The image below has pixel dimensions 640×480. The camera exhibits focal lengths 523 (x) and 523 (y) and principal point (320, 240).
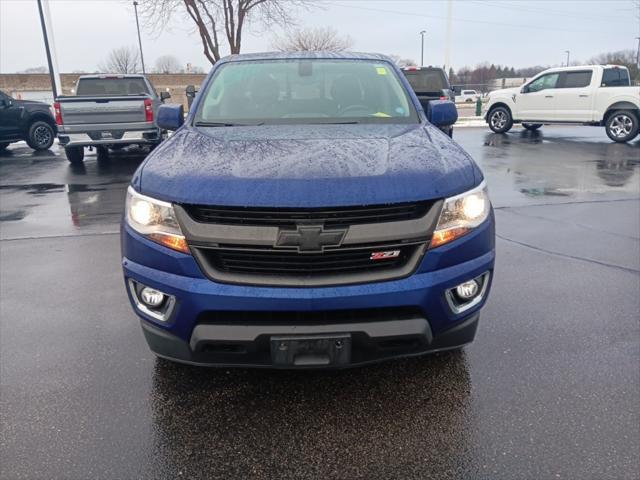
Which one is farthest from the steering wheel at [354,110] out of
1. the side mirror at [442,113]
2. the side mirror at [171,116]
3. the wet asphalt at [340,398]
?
the wet asphalt at [340,398]

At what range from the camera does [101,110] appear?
10.5 metres

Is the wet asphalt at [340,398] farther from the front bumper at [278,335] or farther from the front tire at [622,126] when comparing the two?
the front tire at [622,126]

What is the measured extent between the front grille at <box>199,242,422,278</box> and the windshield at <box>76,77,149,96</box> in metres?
11.8

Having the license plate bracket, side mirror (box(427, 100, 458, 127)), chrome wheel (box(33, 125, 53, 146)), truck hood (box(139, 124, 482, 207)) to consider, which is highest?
side mirror (box(427, 100, 458, 127))

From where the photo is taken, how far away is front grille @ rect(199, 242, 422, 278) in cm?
239

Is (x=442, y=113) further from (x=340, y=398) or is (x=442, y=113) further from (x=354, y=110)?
(x=340, y=398)

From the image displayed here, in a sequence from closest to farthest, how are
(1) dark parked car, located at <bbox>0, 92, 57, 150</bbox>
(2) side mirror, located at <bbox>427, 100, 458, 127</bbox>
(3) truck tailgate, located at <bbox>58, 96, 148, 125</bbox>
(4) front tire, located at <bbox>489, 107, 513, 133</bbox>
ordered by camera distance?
(2) side mirror, located at <bbox>427, 100, 458, 127</bbox>
(3) truck tailgate, located at <bbox>58, 96, 148, 125</bbox>
(1) dark parked car, located at <bbox>0, 92, 57, 150</bbox>
(4) front tire, located at <bbox>489, 107, 513, 133</bbox>

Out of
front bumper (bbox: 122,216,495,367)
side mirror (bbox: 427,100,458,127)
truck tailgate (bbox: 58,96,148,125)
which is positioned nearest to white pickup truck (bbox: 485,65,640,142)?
truck tailgate (bbox: 58,96,148,125)

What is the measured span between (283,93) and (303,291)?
209 cm

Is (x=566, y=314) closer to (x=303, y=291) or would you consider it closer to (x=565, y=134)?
(x=303, y=291)

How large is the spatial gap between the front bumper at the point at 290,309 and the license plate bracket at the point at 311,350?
0.03 meters

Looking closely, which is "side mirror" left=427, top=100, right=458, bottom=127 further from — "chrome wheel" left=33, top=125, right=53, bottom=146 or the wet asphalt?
"chrome wheel" left=33, top=125, right=53, bottom=146

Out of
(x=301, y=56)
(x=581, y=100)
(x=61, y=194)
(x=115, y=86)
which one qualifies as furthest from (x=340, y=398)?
(x=581, y=100)

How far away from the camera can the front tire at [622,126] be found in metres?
14.1
